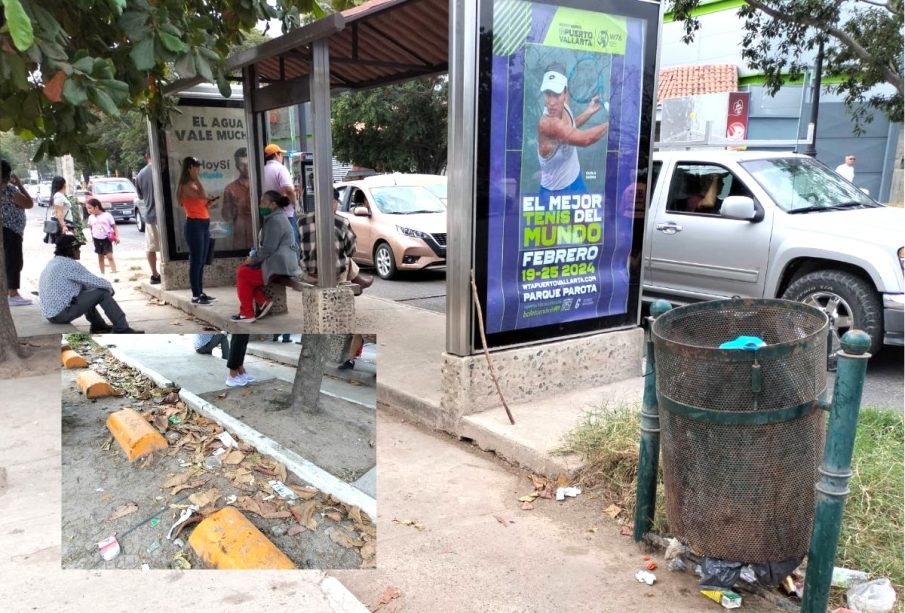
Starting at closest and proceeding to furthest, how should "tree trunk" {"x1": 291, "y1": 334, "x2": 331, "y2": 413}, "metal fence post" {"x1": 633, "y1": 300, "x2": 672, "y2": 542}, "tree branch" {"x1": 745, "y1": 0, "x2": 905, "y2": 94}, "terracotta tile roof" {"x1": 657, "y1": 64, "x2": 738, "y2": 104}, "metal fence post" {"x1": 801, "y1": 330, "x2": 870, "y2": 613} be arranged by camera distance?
"tree trunk" {"x1": 291, "y1": 334, "x2": 331, "y2": 413}
"metal fence post" {"x1": 801, "y1": 330, "x2": 870, "y2": 613}
"metal fence post" {"x1": 633, "y1": 300, "x2": 672, "y2": 542}
"tree branch" {"x1": 745, "y1": 0, "x2": 905, "y2": 94}
"terracotta tile roof" {"x1": 657, "y1": 64, "x2": 738, "y2": 104}

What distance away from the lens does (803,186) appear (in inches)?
280

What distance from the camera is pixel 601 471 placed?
4.04 m

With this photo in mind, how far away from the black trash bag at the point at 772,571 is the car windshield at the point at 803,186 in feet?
15.3

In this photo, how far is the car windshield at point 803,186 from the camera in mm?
6941

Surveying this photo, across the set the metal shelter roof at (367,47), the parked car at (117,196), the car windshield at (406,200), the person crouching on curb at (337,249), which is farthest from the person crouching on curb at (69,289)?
the parked car at (117,196)

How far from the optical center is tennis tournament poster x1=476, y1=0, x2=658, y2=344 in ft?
15.0

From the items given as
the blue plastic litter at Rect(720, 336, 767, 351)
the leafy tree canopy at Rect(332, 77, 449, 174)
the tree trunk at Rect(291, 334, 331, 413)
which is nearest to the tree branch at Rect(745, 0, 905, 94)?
the blue plastic litter at Rect(720, 336, 767, 351)

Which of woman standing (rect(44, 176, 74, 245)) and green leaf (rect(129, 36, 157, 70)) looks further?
woman standing (rect(44, 176, 74, 245))

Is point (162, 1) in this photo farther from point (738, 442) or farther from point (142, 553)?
point (738, 442)

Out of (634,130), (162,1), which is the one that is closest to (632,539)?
(634,130)

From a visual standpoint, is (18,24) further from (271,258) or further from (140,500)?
(271,258)

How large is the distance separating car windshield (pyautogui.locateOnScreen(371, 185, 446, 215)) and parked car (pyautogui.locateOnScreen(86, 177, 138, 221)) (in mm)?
17290

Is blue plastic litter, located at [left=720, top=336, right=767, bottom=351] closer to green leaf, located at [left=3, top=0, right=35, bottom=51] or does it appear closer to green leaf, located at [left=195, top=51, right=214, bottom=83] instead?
green leaf, located at [left=3, top=0, right=35, bottom=51]

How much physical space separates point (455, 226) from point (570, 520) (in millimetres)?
1878
